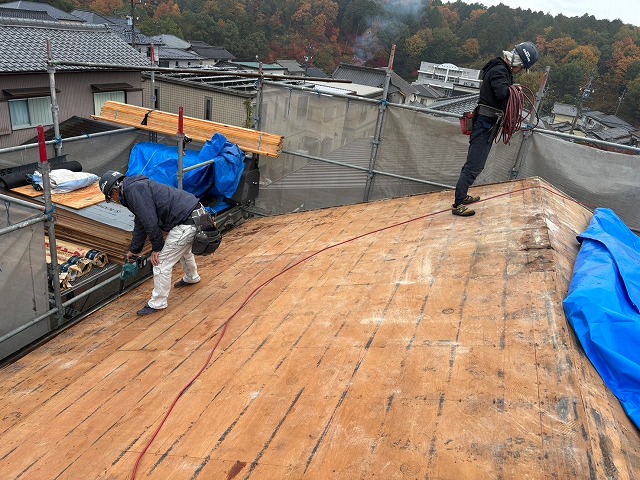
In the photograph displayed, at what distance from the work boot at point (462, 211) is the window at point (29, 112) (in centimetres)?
1414

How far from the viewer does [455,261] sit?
4270mm

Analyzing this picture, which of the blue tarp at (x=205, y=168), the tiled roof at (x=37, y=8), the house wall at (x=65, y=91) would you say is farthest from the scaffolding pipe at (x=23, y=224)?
the tiled roof at (x=37, y=8)

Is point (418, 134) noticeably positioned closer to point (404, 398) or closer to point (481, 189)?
point (481, 189)

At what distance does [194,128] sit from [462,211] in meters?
4.80

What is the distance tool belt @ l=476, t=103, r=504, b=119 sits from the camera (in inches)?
201

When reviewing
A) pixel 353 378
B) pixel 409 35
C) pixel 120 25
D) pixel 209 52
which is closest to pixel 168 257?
pixel 353 378

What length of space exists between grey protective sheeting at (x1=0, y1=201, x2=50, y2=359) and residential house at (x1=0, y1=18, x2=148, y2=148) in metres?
10.7

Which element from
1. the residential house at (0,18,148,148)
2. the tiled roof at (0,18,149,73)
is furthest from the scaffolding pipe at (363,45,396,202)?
the tiled roof at (0,18,149,73)

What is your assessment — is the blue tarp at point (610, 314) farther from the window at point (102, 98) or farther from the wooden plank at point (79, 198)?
the window at point (102, 98)

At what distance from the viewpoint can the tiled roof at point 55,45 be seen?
14.5 m

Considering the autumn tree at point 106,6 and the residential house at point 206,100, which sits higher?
the autumn tree at point 106,6

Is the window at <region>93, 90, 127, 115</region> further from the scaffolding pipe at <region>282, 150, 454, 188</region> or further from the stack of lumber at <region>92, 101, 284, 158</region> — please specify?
the scaffolding pipe at <region>282, 150, 454, 188</region>

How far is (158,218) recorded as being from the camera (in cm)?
449

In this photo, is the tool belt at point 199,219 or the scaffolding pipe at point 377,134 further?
the scaffolding pipe at point 377,134
